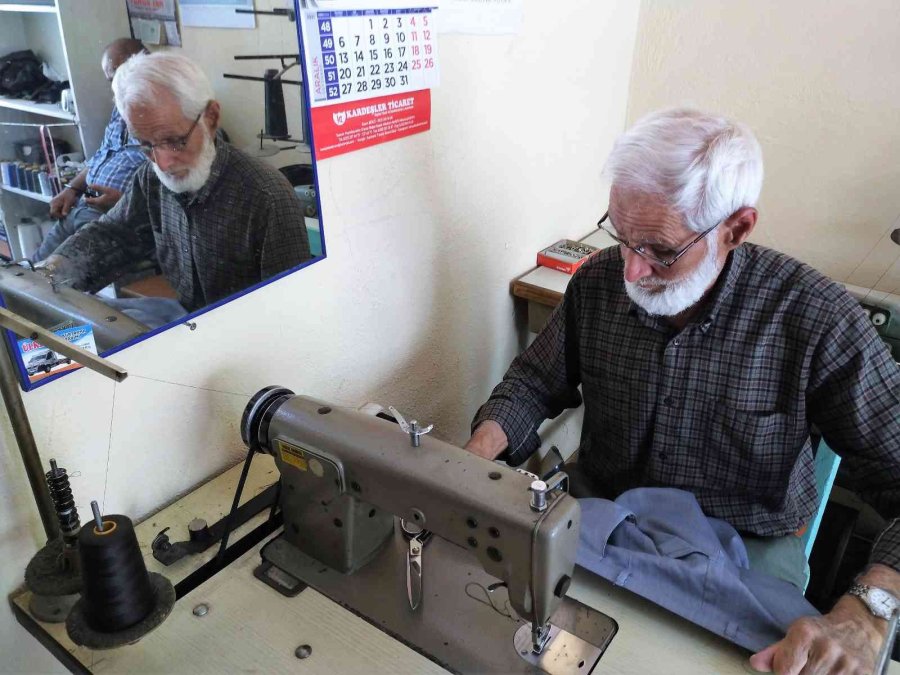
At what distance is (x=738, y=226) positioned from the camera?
1.24 meters

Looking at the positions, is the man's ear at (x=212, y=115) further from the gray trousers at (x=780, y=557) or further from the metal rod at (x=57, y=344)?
the gray trousers at (x=780, y=557)

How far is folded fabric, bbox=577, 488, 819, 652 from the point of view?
962 millimetres

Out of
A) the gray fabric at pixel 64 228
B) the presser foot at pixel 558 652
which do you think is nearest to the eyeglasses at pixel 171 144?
the gray fabric at pixel 64 228

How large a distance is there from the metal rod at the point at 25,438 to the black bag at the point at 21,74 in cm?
31

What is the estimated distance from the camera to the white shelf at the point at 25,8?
82cm

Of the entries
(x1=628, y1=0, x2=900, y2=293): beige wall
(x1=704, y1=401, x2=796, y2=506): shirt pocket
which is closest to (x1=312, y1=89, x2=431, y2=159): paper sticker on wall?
(x1=704, y1=401, x2=796, y2=506): shirt pocket

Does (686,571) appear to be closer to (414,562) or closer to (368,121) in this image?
(414,562)

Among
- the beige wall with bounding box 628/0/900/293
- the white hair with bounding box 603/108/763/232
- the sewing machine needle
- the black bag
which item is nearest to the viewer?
the black bag

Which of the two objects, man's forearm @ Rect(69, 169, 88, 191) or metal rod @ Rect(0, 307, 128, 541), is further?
man's forearm @ Rect(69, 169, 88, 191)

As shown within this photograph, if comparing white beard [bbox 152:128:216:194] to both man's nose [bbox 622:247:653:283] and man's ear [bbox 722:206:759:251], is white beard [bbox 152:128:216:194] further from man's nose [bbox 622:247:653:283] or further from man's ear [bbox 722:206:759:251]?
man's ear [bbox 722:206:759:251]

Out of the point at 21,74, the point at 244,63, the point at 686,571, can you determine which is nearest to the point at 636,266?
the point at 686,571

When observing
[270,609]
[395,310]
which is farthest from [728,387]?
[270,609]

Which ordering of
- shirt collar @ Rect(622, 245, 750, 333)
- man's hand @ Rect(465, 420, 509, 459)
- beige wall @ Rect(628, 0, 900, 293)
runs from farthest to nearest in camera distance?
beige wall @ Rect(628, 0, 900, 293) < man's hand @ Rect(465, 420, 509, 459) < shirt collar @ Rect(622, 245, 750, 333)

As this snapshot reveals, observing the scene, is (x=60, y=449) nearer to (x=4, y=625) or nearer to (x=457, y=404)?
(x=4, y=625)
